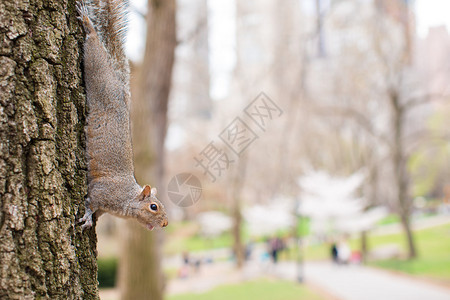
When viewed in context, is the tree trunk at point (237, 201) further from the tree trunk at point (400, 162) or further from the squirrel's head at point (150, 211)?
the squirrel's head at point (150, 211)

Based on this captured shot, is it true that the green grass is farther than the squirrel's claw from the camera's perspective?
Yes

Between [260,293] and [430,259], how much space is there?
653 centimetres

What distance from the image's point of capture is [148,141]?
15.4 ft

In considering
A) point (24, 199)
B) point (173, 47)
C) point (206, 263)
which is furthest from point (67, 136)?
point (206, 263)

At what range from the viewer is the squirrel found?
123 centimetres

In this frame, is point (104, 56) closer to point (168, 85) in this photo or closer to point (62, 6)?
point (62, 6)

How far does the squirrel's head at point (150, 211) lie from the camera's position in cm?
138

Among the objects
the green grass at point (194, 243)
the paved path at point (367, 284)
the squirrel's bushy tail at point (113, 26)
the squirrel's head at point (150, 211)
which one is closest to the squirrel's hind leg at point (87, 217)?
the squirrel's head at point (150, 211)

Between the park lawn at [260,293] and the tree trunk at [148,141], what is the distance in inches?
243

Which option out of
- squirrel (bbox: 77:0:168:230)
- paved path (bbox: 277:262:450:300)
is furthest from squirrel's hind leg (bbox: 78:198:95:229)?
paved path (bbox: 277:262:450:300)

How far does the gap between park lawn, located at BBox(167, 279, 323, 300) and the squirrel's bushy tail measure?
9667mm

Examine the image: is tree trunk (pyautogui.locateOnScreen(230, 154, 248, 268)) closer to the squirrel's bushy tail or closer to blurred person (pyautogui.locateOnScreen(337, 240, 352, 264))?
blurred person (pyautogui.locateOnScreen(337, 240, 352, 264))

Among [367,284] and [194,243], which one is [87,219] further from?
[194,243]

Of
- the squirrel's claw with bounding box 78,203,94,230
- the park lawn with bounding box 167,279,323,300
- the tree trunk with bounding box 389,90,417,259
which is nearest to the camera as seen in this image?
the squirrel's claw with bounding box 78,203,94,230
